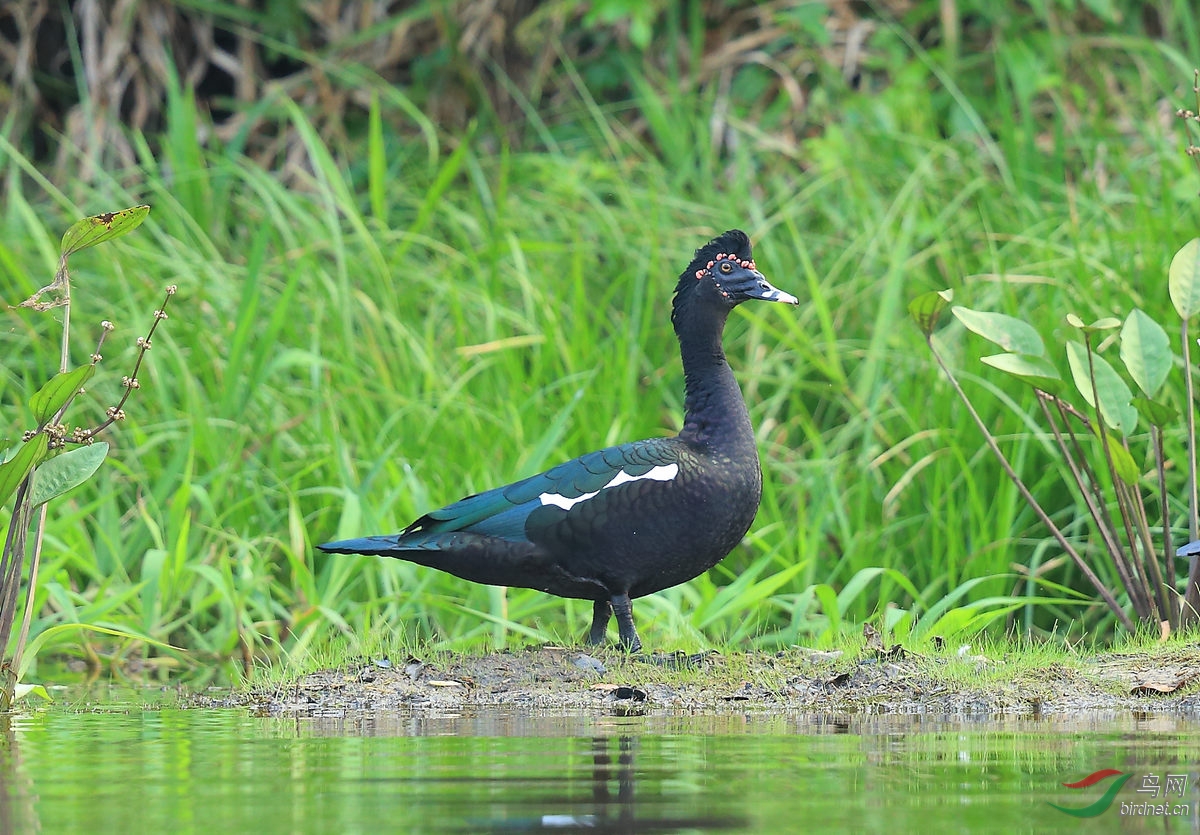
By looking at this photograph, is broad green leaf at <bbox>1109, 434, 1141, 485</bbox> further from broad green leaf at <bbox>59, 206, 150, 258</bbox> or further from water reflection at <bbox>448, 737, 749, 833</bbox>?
broad green leaf at <bbox>59, 206, 150, 258</bbox>

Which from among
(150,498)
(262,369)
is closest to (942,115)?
(262,369)

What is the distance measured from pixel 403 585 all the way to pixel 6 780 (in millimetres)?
3472

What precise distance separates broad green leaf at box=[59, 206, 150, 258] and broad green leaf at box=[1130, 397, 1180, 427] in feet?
10.2

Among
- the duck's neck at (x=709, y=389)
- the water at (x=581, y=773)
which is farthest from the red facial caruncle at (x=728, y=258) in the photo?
the water at (x=581, y=773)

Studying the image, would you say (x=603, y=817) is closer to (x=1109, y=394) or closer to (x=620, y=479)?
(x=620, y=479)

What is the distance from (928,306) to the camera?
5562 mm

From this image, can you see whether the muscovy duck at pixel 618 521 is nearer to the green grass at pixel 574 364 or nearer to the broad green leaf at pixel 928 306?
the green grass at pixel 574 364

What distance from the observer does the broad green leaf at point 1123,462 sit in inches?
215

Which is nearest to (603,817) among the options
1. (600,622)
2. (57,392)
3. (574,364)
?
(57,392)

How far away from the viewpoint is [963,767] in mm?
3529

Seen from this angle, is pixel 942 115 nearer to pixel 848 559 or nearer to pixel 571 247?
pixel 571 247

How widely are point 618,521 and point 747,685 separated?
2.27 ft

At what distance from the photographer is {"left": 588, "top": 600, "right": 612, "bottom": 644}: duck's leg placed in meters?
5.61

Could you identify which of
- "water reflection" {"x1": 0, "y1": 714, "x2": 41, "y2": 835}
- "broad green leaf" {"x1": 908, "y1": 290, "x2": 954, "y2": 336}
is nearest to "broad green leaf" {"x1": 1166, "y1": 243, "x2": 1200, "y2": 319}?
"broad green leaf" {"x1": 908, "y1": 290, "x2": 954, "y2": 336}
